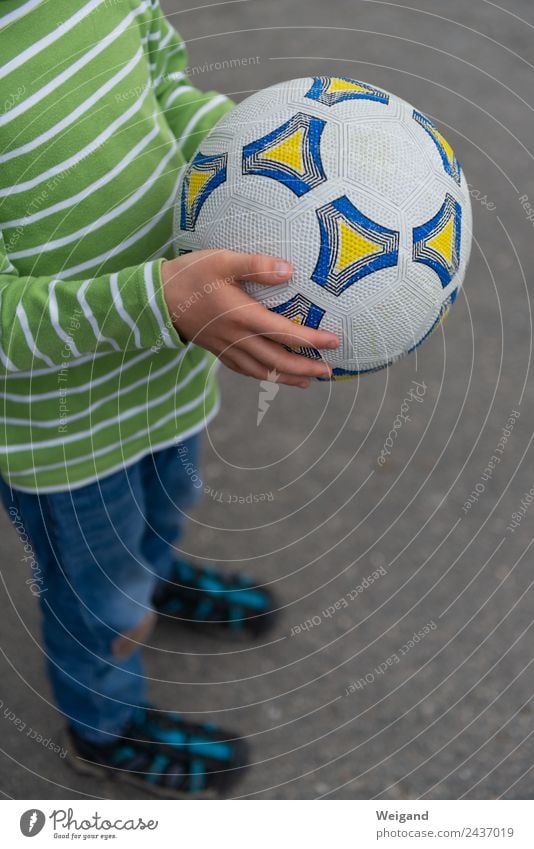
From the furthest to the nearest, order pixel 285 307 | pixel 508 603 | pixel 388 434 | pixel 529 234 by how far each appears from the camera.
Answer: pixel 529 234 < pixel 388 434 < pixel 508 603 < pixel 285 307

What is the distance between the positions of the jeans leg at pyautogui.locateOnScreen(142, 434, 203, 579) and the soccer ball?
490 mm

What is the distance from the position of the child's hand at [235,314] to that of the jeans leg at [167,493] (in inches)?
16.9

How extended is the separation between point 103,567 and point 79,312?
554 mm

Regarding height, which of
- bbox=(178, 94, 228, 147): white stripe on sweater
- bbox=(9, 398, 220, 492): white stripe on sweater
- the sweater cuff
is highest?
bbox=(178, 94, 228, 147): white stripe on sweater

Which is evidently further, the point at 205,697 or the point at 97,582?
the point at 205,697

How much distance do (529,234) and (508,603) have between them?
3.76ft

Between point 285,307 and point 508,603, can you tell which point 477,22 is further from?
point 285,307

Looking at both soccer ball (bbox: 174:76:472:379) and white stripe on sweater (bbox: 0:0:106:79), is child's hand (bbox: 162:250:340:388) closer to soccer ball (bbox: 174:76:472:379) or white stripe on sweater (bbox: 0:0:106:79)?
soccer ball (bbox: 174:76:472:379)

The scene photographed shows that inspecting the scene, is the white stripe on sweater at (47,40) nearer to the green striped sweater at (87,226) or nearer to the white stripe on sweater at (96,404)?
the green striped sweater at (87,226)

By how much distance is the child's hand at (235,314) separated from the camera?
3.65ft

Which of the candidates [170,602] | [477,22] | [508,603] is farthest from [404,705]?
[477,22]

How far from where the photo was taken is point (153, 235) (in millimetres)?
1346

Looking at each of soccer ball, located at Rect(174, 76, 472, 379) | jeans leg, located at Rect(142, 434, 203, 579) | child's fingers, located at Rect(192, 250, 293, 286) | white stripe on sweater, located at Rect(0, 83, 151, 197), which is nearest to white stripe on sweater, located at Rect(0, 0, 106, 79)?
white stripe on sweater, located at Rect(0, 83, 151, 197)

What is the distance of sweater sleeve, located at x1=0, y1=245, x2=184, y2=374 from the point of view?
1166mm
